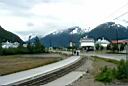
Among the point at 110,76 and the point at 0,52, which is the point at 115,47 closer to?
the point at 0,52

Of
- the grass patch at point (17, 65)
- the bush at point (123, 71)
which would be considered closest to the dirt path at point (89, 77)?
the bush at point (123, 71)

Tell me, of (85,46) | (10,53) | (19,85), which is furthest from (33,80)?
(85,46)

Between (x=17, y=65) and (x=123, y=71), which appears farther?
(x=17, y=65)

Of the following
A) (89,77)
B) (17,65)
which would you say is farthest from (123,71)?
(17,65)

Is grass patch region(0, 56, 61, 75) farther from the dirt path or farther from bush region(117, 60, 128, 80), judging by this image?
bush region(117, 60, 128, 80)

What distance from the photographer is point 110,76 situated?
2989cm

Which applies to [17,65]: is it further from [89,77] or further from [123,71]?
[123,71]

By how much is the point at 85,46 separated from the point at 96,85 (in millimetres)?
168290

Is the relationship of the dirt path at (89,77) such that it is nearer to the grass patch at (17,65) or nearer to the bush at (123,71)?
the bush at (123,71)

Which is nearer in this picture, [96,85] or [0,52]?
→ [96,85]

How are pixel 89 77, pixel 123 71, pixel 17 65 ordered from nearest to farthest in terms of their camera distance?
1. pixel 123 71
2. pixel 89 77
3. pixel 17 65

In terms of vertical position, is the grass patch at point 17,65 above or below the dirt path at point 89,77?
above

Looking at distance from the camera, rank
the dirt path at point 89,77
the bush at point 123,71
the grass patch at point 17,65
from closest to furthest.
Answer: the dirt path at point 89,77, the bush at point 123,71, the grass patch at point 17,65

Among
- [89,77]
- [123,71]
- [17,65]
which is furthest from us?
[17,65]
